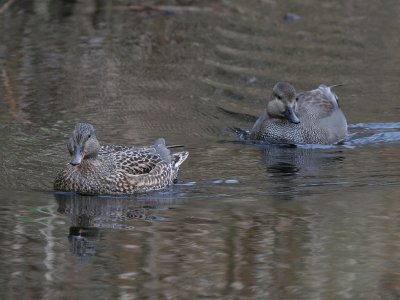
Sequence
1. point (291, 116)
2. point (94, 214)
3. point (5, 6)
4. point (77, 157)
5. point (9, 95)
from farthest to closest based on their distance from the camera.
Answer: point (5, 6) < point (9, 95) < point (291, 116) < point (77, 157) < point (94, 214)

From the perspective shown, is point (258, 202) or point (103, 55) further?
point (103, 55)

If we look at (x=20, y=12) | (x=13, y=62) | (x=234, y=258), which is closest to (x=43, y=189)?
(x=234, y=258)

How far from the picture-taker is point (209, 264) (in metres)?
8.41

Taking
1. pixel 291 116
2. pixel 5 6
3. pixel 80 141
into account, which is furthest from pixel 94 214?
pixel 5 6

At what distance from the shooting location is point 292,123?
13.7 meters

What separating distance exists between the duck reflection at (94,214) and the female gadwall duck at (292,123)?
126 inches

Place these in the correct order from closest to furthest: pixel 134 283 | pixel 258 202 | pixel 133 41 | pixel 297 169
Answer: pixel 134 283 → pixel 258 202 → pixel 297 169 → pixel 133 41

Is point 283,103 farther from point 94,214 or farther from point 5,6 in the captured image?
point 5,6

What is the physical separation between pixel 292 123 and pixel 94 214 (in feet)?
13.7

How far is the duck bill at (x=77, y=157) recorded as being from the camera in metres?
10.5

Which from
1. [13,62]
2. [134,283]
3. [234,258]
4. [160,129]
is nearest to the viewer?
[134,283]

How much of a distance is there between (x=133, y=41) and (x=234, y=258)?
8.91 meters

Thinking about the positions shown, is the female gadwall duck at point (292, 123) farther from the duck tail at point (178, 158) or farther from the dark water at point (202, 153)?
the duck tail at point (178, 158)

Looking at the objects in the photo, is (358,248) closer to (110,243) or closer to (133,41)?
(110,243)
